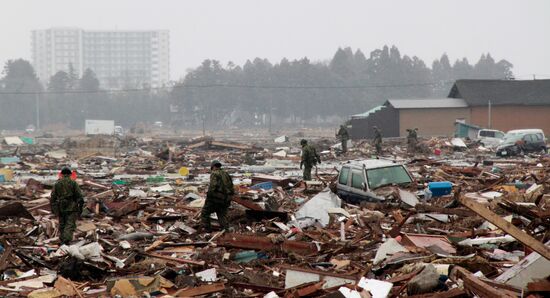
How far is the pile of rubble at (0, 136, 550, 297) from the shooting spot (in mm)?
8031

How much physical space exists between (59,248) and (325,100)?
3878 inches

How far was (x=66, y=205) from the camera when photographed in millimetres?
11961

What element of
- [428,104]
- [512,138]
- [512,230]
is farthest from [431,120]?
[512,230]

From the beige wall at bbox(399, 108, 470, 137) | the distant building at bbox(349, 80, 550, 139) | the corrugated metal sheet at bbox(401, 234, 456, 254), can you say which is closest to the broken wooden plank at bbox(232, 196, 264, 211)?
the corrugated metal sheet at bbox(401, 234, 456, 254)

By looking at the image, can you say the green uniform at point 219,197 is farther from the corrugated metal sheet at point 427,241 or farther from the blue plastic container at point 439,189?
the blue plastic container at point 439,189

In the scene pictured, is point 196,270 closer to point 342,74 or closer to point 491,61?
point 342,74

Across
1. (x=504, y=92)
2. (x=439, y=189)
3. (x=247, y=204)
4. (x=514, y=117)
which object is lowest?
(x=247, y=204)

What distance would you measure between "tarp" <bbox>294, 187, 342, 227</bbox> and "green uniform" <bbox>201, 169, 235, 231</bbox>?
1471 mm

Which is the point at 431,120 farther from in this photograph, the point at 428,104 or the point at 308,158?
the point at 308,158

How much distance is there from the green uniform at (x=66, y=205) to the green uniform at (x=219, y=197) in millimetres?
2305

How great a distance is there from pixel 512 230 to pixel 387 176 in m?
8.04

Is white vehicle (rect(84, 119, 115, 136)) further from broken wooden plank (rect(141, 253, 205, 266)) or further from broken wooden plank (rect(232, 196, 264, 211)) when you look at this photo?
broken wooden plank (rect(141, 253, 205, 266))

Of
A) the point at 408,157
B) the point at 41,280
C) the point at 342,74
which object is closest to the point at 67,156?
the point at 408,157

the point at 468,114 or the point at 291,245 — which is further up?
the point at 468,114
